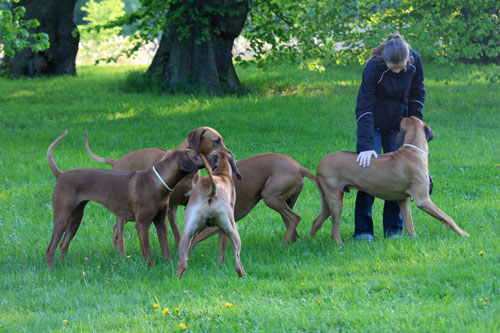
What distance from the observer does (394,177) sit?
6.90m

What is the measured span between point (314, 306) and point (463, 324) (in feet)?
3.70

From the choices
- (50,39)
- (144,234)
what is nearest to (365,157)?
(144,234)

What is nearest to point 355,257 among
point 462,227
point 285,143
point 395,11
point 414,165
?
point 414,165

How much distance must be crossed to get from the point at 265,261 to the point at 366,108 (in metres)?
2.01

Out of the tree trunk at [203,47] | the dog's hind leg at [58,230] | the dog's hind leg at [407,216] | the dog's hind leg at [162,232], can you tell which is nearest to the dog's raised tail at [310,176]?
the dog's hind leg at [407,216]

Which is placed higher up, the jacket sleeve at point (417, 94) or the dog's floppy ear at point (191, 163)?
the jacket sleeve at point (417, 94)

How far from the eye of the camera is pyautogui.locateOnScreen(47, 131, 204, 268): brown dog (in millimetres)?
6562

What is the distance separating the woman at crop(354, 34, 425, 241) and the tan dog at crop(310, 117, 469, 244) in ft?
0.49

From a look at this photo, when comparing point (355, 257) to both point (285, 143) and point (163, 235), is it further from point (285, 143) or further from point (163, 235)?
point (285, 143)

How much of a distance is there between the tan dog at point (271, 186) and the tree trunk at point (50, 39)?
15.9 meters

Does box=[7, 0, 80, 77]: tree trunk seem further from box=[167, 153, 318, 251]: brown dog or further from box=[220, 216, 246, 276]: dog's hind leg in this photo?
box=[220, 216, 246, 276]: dog's hind leg

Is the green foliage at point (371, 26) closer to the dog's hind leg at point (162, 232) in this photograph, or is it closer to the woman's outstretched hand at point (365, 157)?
the woman's outstretched hand at point (365, 157)

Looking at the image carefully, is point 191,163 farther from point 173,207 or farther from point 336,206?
point 336,206

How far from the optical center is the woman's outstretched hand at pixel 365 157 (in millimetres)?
6953
